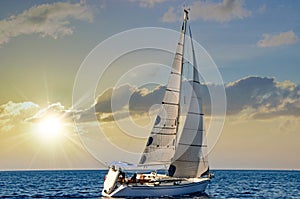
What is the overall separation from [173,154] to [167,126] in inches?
130

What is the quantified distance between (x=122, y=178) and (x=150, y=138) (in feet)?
20.7

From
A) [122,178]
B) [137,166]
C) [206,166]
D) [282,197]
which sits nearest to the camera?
[122,178]

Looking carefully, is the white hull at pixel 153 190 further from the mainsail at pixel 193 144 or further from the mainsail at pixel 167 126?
the mainsail at pixel 167 126

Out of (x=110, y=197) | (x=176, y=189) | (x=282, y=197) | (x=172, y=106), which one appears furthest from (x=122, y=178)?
(x=282, y=197)

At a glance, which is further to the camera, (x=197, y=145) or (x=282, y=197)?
(x=282, y=197)

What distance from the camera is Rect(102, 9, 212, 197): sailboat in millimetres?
50781

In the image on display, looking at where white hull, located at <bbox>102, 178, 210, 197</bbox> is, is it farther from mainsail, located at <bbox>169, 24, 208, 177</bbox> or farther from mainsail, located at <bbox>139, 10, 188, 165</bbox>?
mainsail, located at <bbox>139, 10, 188, 165</bbox>

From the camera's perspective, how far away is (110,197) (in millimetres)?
50844

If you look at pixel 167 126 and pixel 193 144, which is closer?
pixel 167 126

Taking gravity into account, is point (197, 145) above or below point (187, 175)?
above

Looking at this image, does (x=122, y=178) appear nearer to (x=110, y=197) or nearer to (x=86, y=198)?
(x=110, y=197)

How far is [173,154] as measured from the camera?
179 ft

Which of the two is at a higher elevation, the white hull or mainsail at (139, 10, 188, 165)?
mainsail at (139, 10, 188, 165)

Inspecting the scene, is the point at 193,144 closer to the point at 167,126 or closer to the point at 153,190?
the point at 167,126
